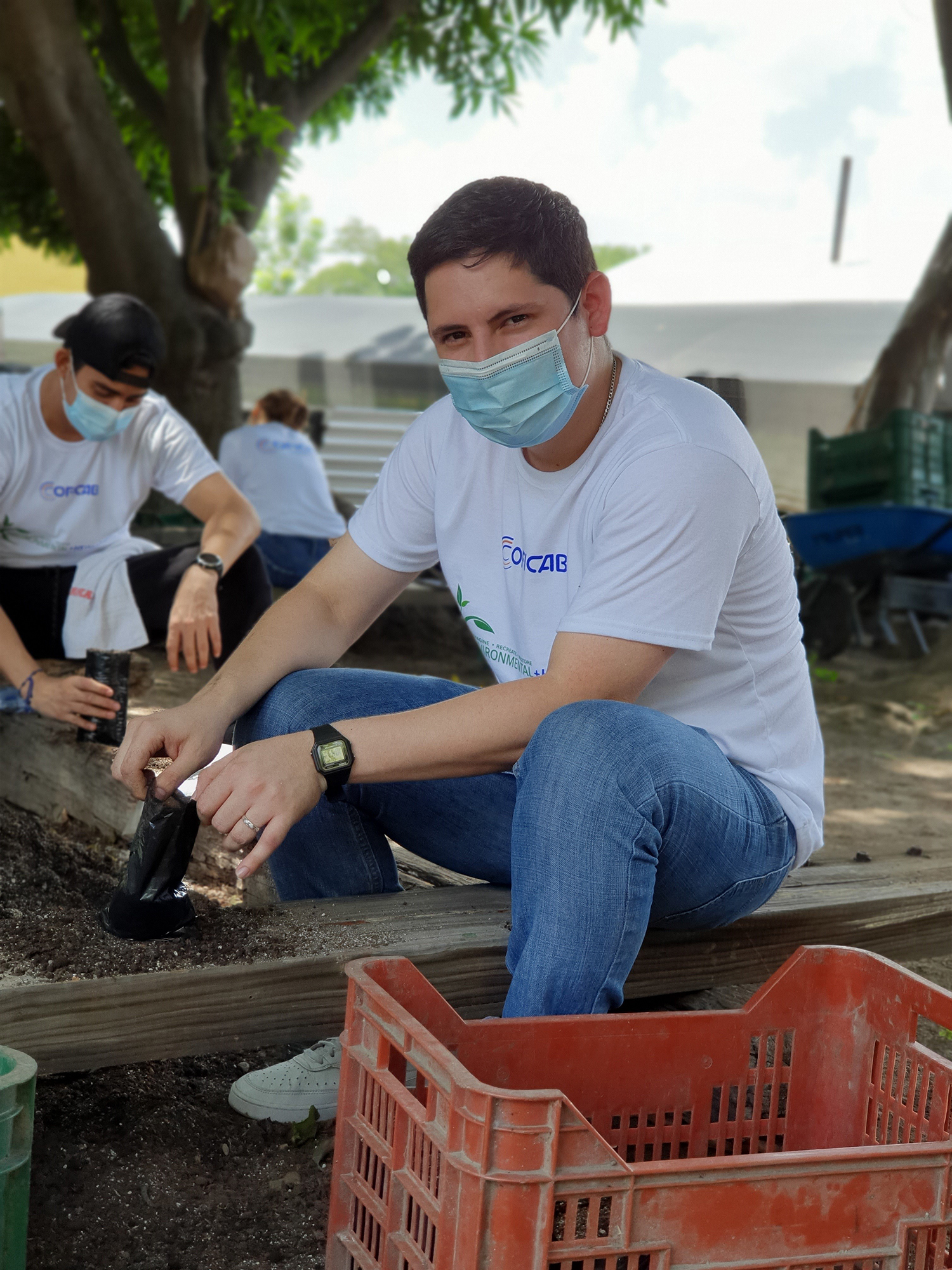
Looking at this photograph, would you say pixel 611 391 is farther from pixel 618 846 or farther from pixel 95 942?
pixel 95 942

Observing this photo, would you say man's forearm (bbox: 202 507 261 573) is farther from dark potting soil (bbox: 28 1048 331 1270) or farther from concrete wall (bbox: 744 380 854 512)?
concrete wall (bbox: 744 380 854 512)

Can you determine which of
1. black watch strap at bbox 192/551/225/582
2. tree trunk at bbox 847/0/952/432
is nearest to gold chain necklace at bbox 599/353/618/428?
black watch strap at bbox 192/551/225/582

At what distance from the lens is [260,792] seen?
165 cm

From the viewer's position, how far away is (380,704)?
6.93 feet

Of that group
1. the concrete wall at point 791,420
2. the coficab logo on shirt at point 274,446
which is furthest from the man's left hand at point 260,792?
the concrete wall at point 791,420

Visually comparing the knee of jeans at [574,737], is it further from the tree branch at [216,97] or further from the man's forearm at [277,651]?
the tree branch at [216,97]

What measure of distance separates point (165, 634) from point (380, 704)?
180cm

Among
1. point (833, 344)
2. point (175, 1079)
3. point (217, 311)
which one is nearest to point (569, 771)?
point (175, 1079)

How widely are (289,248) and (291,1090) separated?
329ft

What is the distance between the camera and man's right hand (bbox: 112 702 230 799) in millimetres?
1816

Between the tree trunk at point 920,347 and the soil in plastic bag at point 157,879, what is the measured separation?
843 cm

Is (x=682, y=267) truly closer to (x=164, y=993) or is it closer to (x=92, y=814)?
(x=92, y=814)

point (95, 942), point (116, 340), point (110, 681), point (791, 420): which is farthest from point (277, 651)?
point (791, 420)

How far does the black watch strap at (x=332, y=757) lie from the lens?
1.69 metres
